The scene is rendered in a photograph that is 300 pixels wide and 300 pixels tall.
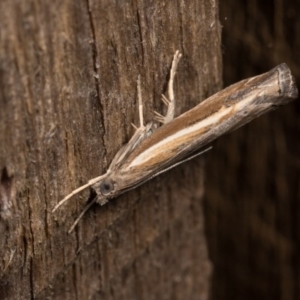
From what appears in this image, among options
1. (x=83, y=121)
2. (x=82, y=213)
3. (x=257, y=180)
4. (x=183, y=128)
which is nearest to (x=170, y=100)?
(x=183, y=128)

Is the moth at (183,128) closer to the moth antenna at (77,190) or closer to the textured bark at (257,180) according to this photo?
the moth antenna at (77,190)

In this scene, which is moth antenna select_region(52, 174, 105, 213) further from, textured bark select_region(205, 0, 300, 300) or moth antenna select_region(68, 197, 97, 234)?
textured bark select_region(205, 0, 300, 300)

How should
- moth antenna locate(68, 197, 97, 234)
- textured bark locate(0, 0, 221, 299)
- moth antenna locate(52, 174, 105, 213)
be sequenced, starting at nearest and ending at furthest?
textured bark locate(0, 0, 221, 299)
moth antenna locate(52, 174, 105, 213)
moth antenna locate(68, 197, 97, 234)

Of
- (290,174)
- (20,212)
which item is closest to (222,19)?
(290,174)

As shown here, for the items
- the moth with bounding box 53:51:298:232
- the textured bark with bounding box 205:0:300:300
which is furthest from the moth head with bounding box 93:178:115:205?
the textured bark with bounding box 205:0:300:300

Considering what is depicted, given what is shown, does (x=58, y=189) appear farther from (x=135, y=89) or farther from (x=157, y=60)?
(x=157, y=60)

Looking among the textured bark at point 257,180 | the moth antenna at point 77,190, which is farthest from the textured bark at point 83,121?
the textured bark at point 257,180

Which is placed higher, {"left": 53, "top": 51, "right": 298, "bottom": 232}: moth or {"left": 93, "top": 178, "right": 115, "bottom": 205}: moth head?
{"left": 53, "top": 51, "right": 298, "bottom": 232}: moth
